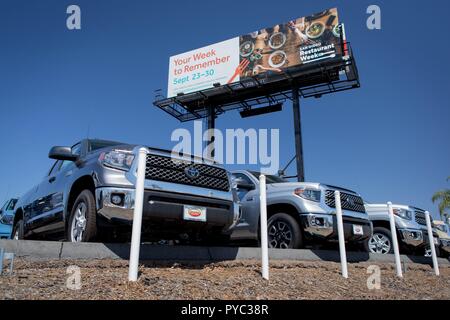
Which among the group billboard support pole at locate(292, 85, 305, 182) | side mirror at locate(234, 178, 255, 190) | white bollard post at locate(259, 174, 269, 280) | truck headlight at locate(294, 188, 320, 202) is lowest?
white bollard post at locate(259, 174, 269, 280)

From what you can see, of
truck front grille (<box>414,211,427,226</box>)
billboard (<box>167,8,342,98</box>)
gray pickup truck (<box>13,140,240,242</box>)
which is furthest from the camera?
billboard (<box>167,8,342,98</box>)

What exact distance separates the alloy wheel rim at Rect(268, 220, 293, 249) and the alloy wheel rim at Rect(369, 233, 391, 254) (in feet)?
12.2

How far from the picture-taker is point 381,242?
955 cm

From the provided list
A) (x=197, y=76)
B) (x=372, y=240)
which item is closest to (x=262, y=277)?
(x=372, y=240)

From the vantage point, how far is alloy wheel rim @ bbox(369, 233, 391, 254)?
9.44 meters

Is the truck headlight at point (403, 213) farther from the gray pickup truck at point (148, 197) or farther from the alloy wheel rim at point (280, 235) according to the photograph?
the gray pickup truck at point (148, 197)

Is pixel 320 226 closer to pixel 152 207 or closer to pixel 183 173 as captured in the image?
pixel 183 173

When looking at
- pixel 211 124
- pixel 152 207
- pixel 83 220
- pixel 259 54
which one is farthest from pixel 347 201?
pixel 211 124

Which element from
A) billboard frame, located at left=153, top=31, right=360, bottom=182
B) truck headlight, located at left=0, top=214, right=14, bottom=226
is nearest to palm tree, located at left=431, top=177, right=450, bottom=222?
billboard frame, located at left=153, top=31, right=360, bottom=182

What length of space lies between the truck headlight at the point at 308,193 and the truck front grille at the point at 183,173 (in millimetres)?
2226

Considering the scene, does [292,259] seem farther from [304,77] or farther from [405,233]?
[304,77]

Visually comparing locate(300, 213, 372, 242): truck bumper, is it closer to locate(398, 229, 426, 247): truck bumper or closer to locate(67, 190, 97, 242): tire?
locate(398, 229, 426, 247): truck bumper

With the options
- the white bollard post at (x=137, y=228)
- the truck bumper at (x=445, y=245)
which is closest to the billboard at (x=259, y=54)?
the truck bumper at (x=445, y=245)
